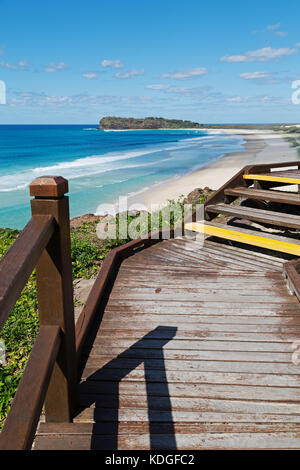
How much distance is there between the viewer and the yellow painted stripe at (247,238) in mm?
5238

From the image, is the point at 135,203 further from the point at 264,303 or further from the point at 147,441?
the point at 147,441

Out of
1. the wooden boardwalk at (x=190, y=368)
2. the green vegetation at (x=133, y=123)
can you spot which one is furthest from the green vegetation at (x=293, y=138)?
the green vegetation at (x=133, y=123)

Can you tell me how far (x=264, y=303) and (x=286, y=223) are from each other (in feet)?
7.19

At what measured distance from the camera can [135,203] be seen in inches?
646

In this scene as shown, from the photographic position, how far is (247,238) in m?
5.77

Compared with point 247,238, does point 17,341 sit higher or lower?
lower

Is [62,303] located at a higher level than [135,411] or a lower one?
higher

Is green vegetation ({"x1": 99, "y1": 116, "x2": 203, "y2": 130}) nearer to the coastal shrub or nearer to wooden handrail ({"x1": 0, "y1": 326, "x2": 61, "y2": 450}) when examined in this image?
the coastal shrub

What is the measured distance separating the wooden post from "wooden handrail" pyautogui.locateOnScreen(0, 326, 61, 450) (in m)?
0.11

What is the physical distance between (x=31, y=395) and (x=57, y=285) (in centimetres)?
54

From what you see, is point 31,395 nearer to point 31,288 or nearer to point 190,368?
point 190,368

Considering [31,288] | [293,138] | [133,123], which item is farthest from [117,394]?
[133,123]
